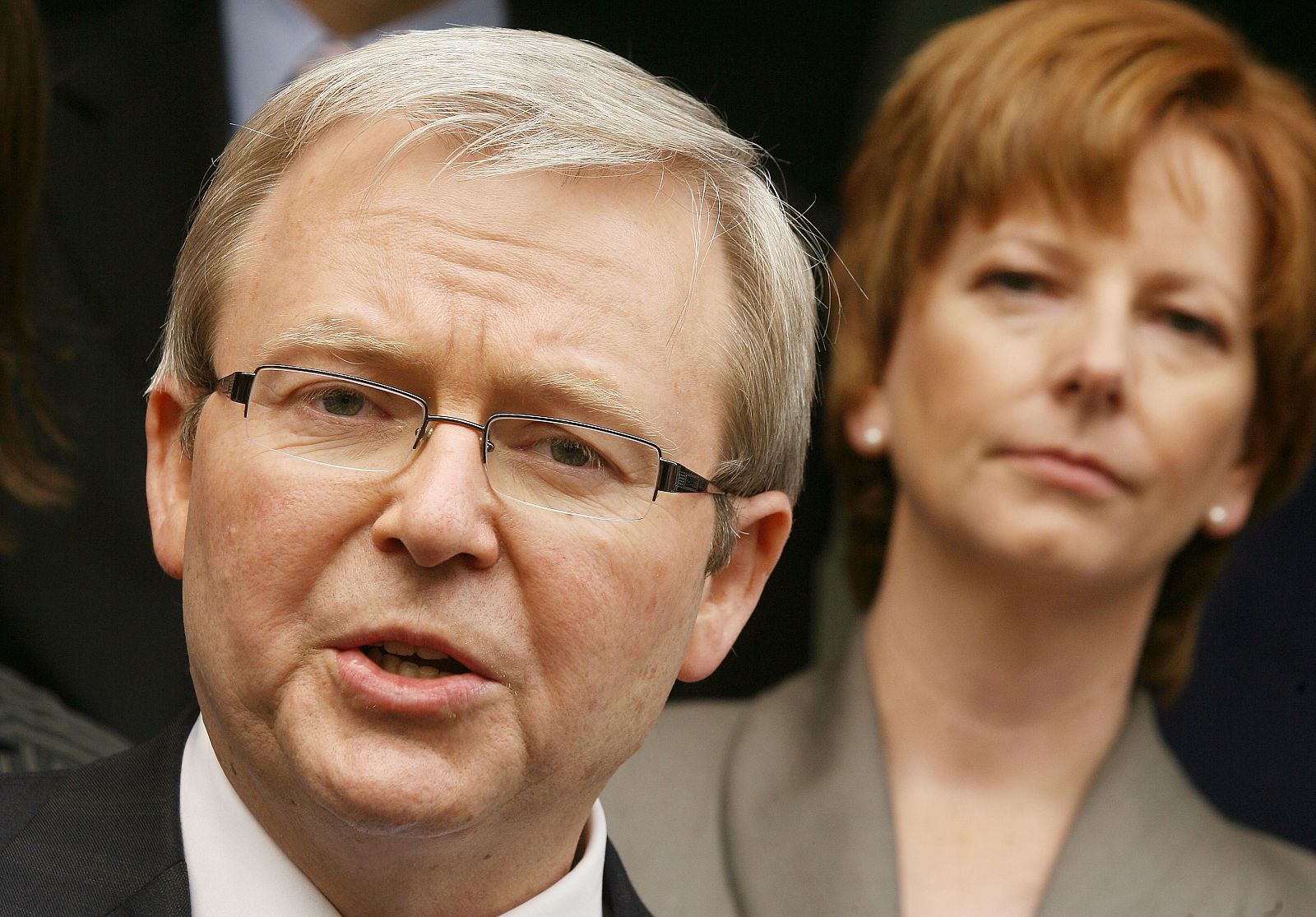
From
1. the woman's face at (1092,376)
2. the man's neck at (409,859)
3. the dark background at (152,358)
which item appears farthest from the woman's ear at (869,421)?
the man's neck at (409,859)

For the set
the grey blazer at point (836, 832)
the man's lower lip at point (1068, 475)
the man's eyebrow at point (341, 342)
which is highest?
the man's eyebrow at point (341, 342)

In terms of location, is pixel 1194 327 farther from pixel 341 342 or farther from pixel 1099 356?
pixel 341 342

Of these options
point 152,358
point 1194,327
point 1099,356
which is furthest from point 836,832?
point 152,358

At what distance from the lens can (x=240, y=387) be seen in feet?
5.58

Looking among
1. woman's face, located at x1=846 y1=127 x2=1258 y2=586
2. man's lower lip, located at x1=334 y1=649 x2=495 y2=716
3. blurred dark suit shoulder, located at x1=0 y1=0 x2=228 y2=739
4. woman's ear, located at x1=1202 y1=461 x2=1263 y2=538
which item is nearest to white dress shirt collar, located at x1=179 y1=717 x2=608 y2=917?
man's lower lip, located at x1=334 y1=649 x2=495 y2=716

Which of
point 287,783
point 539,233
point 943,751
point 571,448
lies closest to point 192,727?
point 287,783

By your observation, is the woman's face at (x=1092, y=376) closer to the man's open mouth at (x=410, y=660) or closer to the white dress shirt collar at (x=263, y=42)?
the man's open mouth at (x=410, y=660)

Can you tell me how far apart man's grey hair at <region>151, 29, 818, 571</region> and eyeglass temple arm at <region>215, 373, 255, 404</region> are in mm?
65

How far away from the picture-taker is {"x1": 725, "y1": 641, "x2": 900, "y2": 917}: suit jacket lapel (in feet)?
8.21

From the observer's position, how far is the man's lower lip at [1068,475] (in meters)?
2.52

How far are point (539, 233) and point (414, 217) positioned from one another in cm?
13

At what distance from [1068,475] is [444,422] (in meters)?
1.24

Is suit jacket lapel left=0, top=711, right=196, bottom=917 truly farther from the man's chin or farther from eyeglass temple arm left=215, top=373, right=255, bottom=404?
eyeglass temple arm left=215, top=373, right=255, bottom=404

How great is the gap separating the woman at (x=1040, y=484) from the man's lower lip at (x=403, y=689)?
1.02 meters
